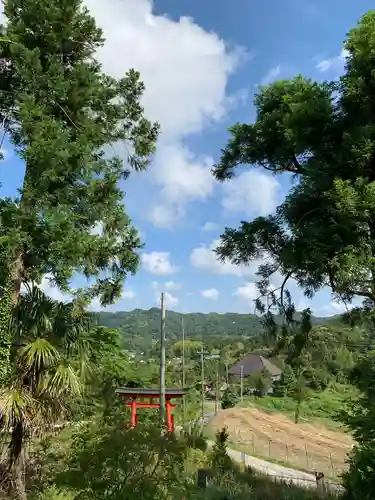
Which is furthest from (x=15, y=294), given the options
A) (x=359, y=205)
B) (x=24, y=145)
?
(x=359, y=205)

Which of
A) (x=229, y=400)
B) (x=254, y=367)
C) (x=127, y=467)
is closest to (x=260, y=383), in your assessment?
(x=229, y=400)

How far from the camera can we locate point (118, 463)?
4.98m

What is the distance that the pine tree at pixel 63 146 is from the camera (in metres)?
6.77

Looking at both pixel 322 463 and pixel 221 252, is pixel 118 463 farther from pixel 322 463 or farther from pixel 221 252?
pixel 322 463

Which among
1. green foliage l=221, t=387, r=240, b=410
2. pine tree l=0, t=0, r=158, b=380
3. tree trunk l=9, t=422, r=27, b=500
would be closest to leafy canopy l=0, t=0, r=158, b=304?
pine tree l=0, t=0, r=158, b=380

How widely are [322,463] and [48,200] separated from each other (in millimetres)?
18638

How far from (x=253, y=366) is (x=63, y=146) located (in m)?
52.5

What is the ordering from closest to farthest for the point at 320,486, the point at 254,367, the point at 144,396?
1. the point at 320,486
2. the point at 144,396
3. the point at 254,367

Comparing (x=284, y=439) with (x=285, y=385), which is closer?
(x=284, y=439)

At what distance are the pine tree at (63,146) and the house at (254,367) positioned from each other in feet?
154

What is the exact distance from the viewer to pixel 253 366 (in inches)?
2190

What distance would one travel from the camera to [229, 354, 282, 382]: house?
177ft

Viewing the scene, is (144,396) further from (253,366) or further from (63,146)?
(253,366)

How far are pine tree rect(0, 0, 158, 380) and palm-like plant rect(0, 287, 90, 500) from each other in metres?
0.30
